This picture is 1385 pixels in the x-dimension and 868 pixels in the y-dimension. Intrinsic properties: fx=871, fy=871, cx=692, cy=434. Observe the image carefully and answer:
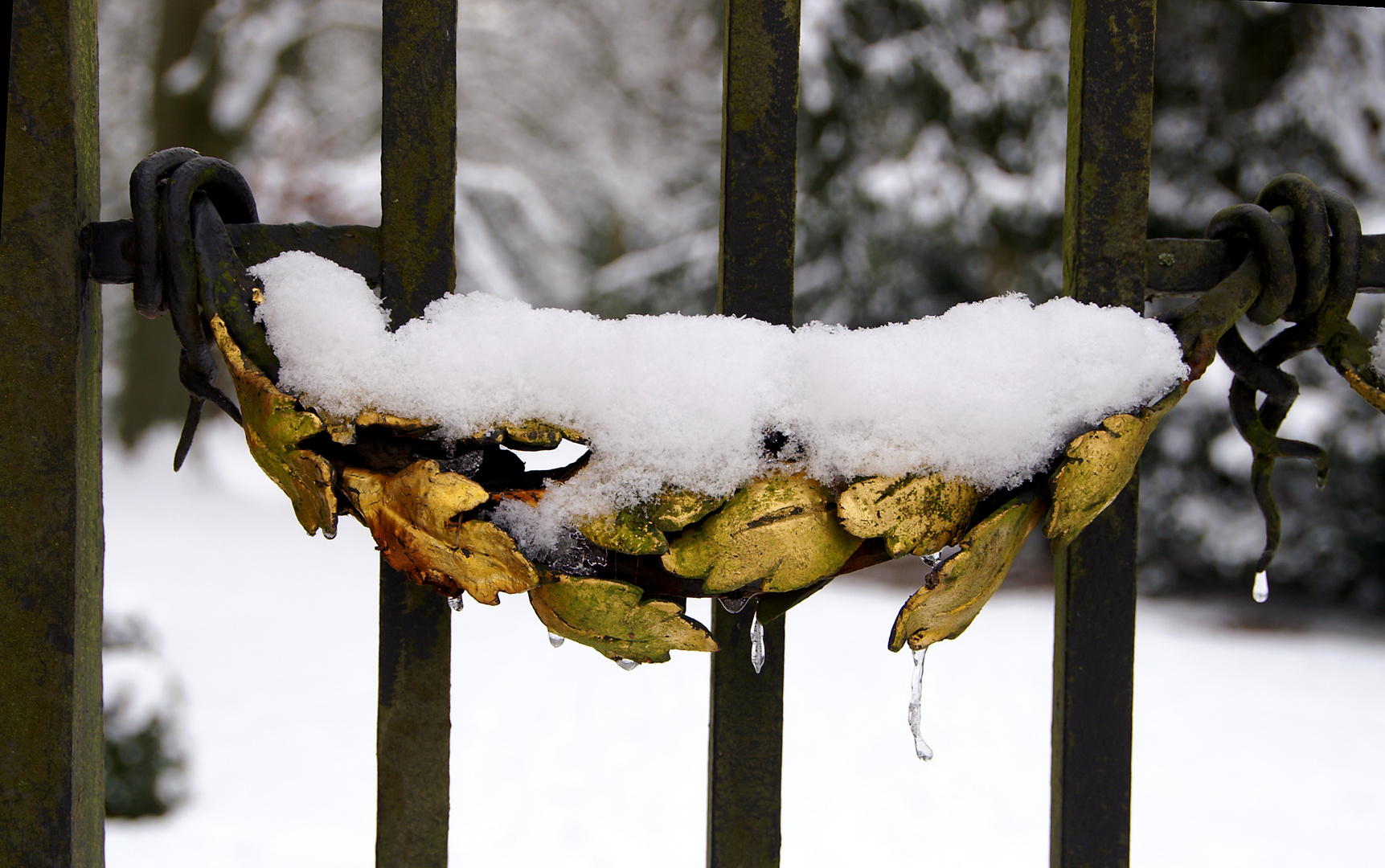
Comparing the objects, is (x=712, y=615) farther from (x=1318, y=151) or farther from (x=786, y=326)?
(x=1318, y=151)

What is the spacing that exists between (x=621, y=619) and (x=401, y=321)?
0.66 ft

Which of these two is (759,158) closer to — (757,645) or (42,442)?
(757,645)

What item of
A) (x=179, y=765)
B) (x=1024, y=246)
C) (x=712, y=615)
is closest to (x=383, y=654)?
(x=712, y=615)

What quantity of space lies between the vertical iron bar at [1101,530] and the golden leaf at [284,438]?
0.39 m

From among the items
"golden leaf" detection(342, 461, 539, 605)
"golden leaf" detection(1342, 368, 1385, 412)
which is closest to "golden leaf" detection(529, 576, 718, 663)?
"golden leaf" detection(342, 461, 539, 605)

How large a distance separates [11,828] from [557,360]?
354 millimetres

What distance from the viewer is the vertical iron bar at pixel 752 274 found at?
18.3 inches

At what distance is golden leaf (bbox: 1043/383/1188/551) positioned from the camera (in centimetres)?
39

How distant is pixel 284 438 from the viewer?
37cm

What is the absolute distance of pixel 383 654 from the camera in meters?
0.48

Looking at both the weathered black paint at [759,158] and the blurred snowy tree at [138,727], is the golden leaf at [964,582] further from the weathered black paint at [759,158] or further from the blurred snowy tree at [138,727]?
the blurred snowy tree at [138,727]

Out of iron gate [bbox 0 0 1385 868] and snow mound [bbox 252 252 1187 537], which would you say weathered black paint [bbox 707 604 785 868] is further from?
snow mound [bbox 252 252 1187 537]

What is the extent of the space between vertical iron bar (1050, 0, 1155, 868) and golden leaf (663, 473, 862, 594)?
0.20 meters

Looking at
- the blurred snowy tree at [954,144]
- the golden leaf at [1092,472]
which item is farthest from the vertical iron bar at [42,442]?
the blurred snowy tree at [954,144]
